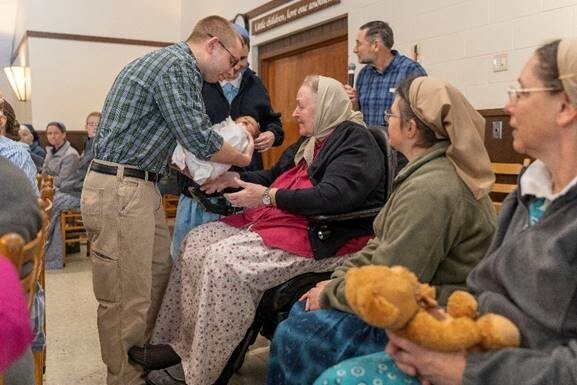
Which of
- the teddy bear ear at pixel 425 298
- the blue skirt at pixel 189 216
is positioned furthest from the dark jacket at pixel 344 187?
the teddy bear ear at pixel 425 298

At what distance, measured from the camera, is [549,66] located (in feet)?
3.41

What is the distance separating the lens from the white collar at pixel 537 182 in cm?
108

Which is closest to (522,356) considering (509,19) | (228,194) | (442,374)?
(442,374)

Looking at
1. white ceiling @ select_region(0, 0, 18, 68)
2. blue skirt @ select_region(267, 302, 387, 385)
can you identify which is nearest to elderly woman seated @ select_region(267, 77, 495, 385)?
blue skirt @ select_region(267, 302, 387, 385)

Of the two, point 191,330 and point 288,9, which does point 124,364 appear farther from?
point 288,9

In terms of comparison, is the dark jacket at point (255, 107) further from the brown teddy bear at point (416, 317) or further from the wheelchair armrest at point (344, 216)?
the brown teddy bear at point (416, 317)

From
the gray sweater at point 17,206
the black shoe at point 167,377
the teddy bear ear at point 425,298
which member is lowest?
the black shoe at point 167,377

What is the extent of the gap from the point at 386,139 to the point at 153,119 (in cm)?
84

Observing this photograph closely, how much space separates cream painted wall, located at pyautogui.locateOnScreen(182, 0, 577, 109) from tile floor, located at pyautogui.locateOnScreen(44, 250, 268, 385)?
1.99 m

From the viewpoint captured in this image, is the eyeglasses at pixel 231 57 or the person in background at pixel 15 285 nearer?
the person in background at pixel 15 285

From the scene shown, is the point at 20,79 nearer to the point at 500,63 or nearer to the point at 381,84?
the point at 381,84

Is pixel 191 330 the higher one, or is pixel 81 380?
pixel 191 330

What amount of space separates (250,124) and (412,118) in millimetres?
1062

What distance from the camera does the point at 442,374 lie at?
101 cm
